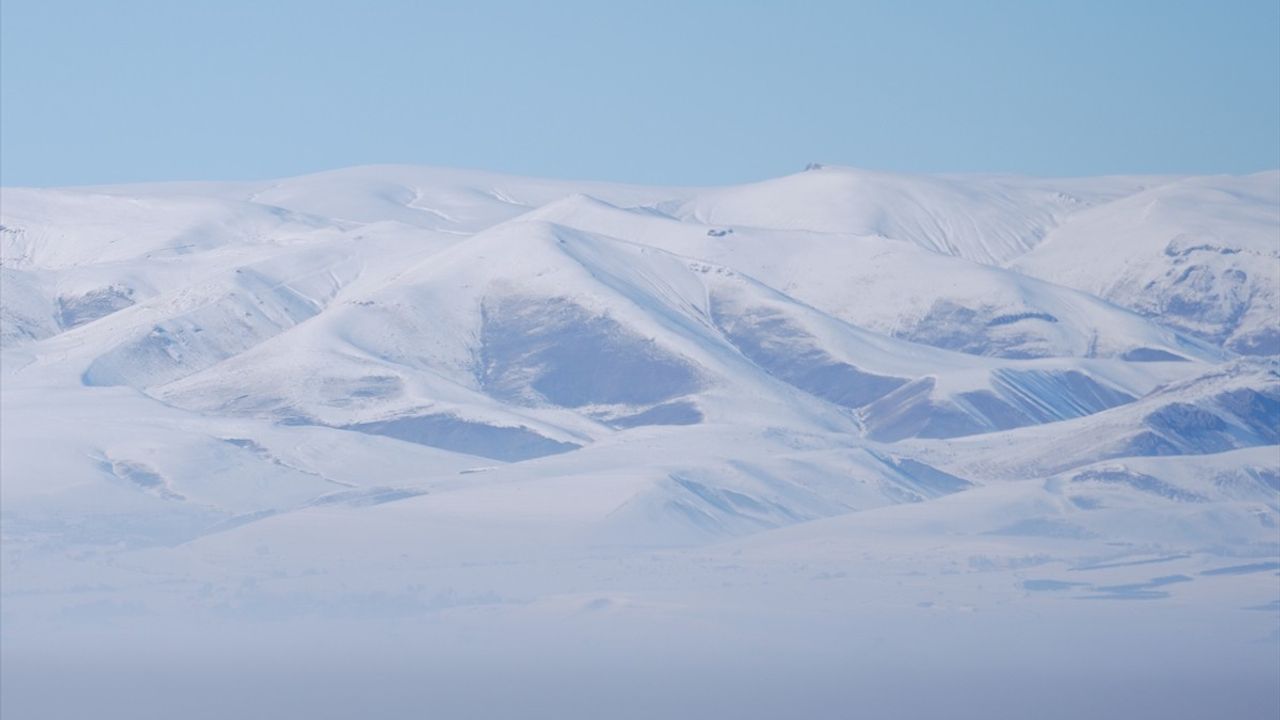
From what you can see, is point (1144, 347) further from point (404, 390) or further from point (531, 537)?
point (531, 537)

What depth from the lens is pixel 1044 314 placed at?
15338 centimetres

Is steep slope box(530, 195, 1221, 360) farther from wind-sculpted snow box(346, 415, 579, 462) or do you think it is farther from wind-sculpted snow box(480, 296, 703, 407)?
wind-sculpted snow box(346, 415, 579, 462)

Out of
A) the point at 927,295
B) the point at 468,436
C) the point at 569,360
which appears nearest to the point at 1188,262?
the point at 927,295

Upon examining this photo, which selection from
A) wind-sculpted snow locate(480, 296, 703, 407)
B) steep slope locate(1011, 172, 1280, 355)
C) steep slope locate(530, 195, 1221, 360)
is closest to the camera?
wind-sculpted snow locate(480, 296, 703, 407)

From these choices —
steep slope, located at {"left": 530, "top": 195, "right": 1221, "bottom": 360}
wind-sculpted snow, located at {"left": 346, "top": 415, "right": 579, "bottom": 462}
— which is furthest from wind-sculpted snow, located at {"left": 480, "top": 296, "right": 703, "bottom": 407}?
steep slope, located at {"left": 530, "top": 195, "right": 1221, "bottom": 360}

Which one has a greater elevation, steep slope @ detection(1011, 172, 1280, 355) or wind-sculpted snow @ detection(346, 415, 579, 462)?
steep slope @ detection(1011, 172, 1280, 355)

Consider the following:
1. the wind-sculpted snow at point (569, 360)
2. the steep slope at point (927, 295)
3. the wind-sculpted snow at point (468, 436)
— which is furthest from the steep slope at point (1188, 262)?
the wind-sculpted snow at point (468, 436)

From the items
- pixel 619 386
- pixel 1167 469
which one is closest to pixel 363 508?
pixel 1167 469

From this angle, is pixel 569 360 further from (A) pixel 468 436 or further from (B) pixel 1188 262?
(B) pixel 1188 262

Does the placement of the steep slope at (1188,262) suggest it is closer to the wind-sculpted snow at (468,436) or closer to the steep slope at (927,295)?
the steep slope at (927,295)

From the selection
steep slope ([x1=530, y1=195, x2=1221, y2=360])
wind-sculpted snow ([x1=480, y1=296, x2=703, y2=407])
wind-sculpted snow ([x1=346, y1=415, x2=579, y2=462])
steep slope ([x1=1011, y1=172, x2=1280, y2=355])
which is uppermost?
steep slope ([x1=1011, y1=172, x2=1280, y2=355])

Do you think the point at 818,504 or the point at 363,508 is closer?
the point at 363,508

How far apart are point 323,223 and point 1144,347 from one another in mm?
68343

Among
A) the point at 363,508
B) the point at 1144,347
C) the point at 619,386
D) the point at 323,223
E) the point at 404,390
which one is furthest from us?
the point at 323,223
